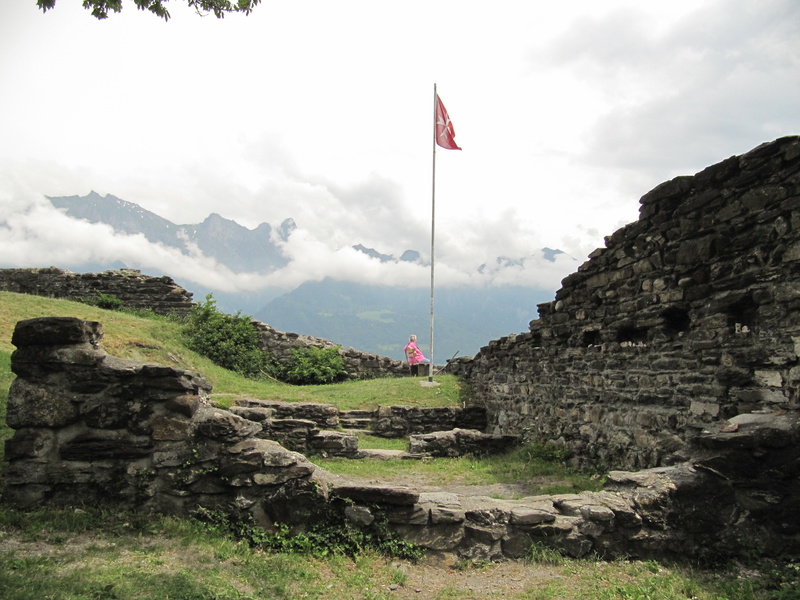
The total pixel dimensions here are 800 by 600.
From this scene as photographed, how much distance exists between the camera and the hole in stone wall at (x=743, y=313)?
742 centimetres

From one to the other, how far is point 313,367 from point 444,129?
39.5 ft

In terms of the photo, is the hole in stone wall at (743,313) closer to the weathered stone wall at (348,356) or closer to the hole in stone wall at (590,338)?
the hole in stone wall at (590,338)

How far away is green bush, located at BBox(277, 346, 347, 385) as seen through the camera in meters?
22.1

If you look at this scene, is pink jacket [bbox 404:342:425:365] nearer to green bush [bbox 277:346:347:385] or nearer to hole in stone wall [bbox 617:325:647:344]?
green bush [bbox 277:346:347:385]

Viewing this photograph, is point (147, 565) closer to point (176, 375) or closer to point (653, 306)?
point (176, 375)

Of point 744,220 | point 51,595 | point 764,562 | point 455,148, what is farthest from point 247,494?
point 455,148

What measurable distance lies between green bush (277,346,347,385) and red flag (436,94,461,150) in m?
10.5

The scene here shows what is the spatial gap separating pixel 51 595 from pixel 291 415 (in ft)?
33.2

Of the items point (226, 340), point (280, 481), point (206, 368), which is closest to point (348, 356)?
point (226, 340)

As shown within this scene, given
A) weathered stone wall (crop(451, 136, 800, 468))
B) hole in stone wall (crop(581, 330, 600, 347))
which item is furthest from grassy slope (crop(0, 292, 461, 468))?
hole in stone wall (crop(581, 330, 600, 347))

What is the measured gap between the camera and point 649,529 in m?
6.03

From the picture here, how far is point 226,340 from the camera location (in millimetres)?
21234

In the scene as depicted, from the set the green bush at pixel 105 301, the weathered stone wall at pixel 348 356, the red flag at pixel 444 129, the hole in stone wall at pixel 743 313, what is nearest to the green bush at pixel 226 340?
the weathered stone wall at pixel 348 356

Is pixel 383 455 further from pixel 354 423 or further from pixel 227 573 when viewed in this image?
pixel 227 573
